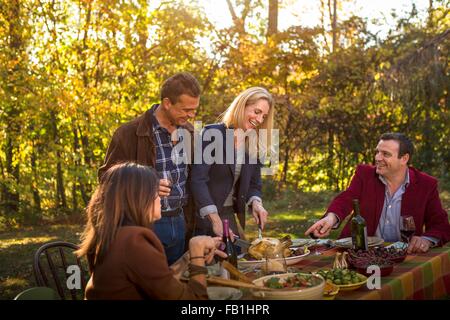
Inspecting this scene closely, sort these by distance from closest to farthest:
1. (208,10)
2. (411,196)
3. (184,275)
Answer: (184,275), (411,196), (208,10)

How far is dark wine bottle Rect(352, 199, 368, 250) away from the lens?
10.9 ft

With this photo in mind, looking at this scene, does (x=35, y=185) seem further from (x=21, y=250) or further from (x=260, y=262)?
(x=260, y=262)

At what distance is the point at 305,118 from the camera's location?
40.0 ft

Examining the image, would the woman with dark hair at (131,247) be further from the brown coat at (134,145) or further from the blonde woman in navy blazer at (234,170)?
Result: the blonde woman in navy blazer at (234,170)

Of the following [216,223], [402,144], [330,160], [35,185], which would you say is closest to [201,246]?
[216,223]

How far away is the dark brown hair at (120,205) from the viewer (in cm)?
239

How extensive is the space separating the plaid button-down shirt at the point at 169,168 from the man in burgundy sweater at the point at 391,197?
0.89 metres

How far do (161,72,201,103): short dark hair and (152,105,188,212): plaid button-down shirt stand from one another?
0.23 meters

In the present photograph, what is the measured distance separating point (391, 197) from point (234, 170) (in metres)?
1.09

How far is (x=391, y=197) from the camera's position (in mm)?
3977

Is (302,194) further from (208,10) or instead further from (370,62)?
(208,10)

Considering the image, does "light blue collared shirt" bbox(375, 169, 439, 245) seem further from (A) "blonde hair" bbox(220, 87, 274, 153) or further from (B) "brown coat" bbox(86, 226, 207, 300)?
(B) "brown coat" bbox(86, 226, 207, 300)
